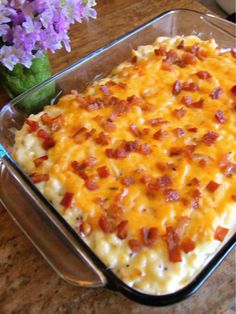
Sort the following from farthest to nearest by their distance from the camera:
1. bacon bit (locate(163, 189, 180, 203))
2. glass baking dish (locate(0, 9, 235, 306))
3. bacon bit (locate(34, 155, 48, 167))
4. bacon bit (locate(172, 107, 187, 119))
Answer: bacon bit (locate(172, 107, 187, 119)), bacon bit (locate(34, 155, 48, 167)), bacon bit (locate(163, 189, 180, 203)), glass baking dish (locate(0, 9, 235, 306))

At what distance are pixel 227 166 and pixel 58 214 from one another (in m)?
0.44

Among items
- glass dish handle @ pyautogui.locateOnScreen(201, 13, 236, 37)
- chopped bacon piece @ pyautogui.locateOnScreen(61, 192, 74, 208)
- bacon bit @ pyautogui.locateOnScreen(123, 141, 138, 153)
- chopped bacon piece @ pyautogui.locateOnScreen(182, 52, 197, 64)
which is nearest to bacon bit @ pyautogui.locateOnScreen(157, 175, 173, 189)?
bacon bit @ pyautogui.locateOnScreen(123, 141, 138, 153)

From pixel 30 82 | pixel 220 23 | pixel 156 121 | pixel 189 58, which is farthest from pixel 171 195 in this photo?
pixel 220 23

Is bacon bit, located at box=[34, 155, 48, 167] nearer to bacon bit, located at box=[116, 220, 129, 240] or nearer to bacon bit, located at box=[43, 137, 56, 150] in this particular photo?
bacon bit, located at box=[43, 137, 56, 150]

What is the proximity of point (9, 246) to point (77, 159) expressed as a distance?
313mm

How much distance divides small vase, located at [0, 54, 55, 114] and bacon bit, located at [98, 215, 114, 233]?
1.63 ft

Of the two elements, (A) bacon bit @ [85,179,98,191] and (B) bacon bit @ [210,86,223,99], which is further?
(B) bacon bit @ [210,86,223,99]

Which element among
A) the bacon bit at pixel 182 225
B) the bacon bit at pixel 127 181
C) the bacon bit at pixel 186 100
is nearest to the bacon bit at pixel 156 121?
the bacon bit at pixel 186 100

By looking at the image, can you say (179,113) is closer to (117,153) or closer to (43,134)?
(117,153)

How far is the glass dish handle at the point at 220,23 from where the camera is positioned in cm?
160

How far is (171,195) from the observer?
3.53 feet

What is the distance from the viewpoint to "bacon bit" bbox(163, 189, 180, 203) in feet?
3.52

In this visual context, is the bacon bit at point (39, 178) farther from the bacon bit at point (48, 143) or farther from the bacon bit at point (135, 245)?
the bacon bit at point (135, 245)

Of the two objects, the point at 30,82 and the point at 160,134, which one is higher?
the point at 30,82
